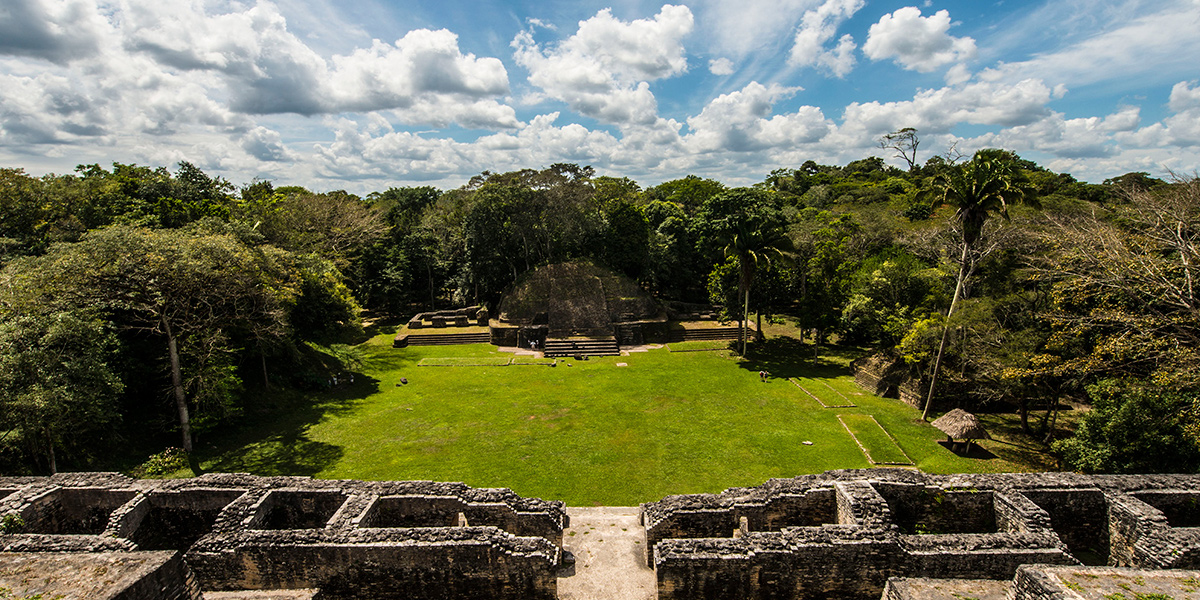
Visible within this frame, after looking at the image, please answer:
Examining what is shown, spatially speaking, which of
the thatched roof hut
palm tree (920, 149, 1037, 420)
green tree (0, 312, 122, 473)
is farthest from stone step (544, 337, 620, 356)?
green tree (0, 312, 122, 473)

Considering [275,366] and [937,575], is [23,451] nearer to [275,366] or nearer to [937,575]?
[275,366]

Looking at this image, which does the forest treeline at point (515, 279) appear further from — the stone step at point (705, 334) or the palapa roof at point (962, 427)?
the stone step at point (705, 334)

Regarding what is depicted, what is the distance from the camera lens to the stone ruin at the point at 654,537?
8.49 m

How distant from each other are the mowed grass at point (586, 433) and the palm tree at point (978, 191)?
6.00m

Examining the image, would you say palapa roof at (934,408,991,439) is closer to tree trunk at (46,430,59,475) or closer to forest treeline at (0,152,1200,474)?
forest treeline at (0,152,1200,474)

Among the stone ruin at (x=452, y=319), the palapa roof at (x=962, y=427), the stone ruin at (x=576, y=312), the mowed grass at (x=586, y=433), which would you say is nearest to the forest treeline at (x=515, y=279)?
the palapa roof at (x=962, y=427)

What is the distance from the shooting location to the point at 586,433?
17.3 m

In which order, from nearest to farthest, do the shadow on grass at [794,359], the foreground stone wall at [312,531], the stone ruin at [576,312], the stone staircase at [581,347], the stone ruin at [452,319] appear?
A: the foreground stone wall at [312,531], the shadow on grass at [794,359], the stone staircase at [581,347], the stone ruin at [576,312], the stone ruin at [452,319]

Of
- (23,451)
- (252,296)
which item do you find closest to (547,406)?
(252,296)

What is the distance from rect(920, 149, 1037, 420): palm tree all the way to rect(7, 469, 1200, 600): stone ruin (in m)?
8.18

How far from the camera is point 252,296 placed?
1733cm

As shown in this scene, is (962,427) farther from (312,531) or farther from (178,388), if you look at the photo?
(178,388)

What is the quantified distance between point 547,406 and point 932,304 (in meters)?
17.1

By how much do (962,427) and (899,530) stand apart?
7.15 metres
